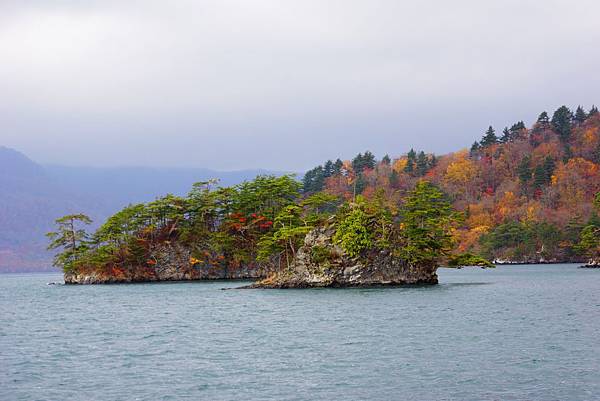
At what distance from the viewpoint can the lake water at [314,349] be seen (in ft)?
98.5

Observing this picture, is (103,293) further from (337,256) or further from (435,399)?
(435,399)

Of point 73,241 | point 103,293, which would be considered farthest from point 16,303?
point 73,241

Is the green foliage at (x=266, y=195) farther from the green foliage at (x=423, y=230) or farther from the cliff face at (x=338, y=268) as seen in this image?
the green foliage at (x=423, y=230)

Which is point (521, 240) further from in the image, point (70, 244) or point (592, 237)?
point (70, 244)

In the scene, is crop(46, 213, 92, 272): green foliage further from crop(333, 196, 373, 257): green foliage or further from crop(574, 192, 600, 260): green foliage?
crop(574, 192, 600, 260): green foliage

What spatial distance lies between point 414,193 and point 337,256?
13718 millimetres

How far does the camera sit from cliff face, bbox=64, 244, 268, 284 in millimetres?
127438

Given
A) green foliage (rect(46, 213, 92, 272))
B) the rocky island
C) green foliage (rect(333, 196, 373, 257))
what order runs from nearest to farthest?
green foliage (rect(333, 196, 373, 257))
the rocky island
green foliage (rect(46, 213, 92, 272))

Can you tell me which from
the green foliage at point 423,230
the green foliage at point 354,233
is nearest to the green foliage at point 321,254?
the green foliage at point 354,233

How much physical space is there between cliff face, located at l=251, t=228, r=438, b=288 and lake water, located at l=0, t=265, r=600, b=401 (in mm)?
15757

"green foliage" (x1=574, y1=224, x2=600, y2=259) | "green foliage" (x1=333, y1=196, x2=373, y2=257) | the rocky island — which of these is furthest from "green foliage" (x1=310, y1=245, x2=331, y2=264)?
"green foliage" (x1=574, y1=224, x2=600, y2=259)

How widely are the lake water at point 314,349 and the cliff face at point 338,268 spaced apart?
620 inches

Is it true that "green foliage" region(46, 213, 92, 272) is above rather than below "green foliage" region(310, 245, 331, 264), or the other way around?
above

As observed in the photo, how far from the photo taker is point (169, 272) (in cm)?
12888
